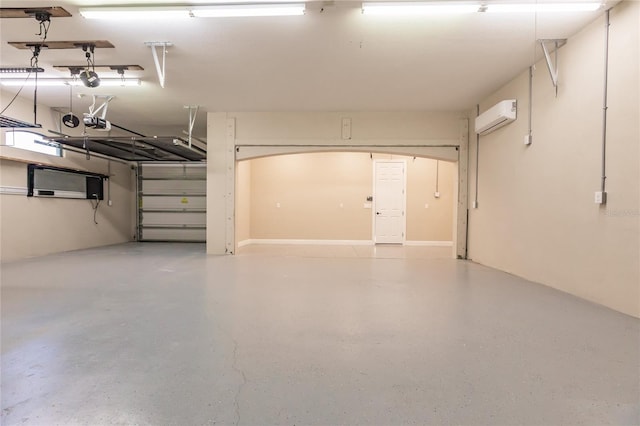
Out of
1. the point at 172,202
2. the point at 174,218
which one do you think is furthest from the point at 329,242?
the point at 172,202

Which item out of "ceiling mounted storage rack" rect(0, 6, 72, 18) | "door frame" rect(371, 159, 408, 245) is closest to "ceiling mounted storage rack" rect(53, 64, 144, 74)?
"ceiling mounted storage rack" rect(0, 6, 72, 18)

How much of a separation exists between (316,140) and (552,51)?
155 inches

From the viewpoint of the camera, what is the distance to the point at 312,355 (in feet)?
6.30

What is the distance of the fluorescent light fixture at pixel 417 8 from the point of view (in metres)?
2.82

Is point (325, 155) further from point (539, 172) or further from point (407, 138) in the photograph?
point (539, 172)

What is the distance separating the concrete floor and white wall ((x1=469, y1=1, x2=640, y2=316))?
1.31 ft

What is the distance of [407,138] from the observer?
608 cm

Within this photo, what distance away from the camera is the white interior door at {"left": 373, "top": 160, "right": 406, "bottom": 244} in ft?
27.8

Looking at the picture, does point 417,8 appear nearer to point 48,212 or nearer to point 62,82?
point 62,82

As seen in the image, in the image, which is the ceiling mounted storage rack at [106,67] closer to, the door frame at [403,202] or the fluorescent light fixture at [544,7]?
the fluorescent light fixture at [544,7]

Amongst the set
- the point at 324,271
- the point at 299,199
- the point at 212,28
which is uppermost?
the point at 212,28

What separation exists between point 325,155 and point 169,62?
5073 millimetres

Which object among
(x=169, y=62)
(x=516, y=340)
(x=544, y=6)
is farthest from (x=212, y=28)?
(x=516, y=340)

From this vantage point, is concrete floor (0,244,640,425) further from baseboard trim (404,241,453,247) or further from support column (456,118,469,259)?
baseboard trim (404,241,453,247)
